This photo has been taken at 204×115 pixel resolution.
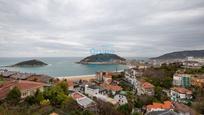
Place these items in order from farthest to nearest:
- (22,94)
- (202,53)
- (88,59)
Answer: (202,53), (88,59), (22,94)

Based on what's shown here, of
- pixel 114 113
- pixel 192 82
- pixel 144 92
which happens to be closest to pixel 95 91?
pixel 144 92

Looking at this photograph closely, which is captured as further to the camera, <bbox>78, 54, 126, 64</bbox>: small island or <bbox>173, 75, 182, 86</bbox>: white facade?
<bbox>78, 54, 126, 64</bbox>: small island

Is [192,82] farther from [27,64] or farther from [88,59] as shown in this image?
[88,59]

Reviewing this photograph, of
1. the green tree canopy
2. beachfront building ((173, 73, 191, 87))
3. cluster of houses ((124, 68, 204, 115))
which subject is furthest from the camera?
beachfront building ((173, 73, 191, 87))

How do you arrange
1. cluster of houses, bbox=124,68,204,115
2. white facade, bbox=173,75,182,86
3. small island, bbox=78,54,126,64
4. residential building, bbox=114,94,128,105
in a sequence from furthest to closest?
small island, bbox=78,54,126,64
white facade, bbox=173,75,182,86
residential building, bbox=114,94,128,105
cluster of houses, bbox=124,68,204,115

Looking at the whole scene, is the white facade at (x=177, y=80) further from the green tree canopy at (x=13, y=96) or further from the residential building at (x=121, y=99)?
the green tree canopy at (x=13, y=96)

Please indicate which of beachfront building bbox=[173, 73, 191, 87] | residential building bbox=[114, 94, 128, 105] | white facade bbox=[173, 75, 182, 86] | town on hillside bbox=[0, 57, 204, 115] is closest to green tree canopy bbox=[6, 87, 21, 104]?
town on hillside bbox=[0, 57, 204, 115]

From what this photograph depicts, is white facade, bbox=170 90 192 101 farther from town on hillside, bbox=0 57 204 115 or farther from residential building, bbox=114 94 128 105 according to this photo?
residential building, bbox=114 94 128 105

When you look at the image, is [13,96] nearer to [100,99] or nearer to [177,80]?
[100,99]

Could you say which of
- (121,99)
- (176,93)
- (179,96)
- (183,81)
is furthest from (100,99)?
(183,81)

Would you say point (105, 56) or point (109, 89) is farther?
point (105, 56)

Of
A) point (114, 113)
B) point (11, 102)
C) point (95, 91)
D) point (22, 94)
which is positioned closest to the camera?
point (114, 113)
